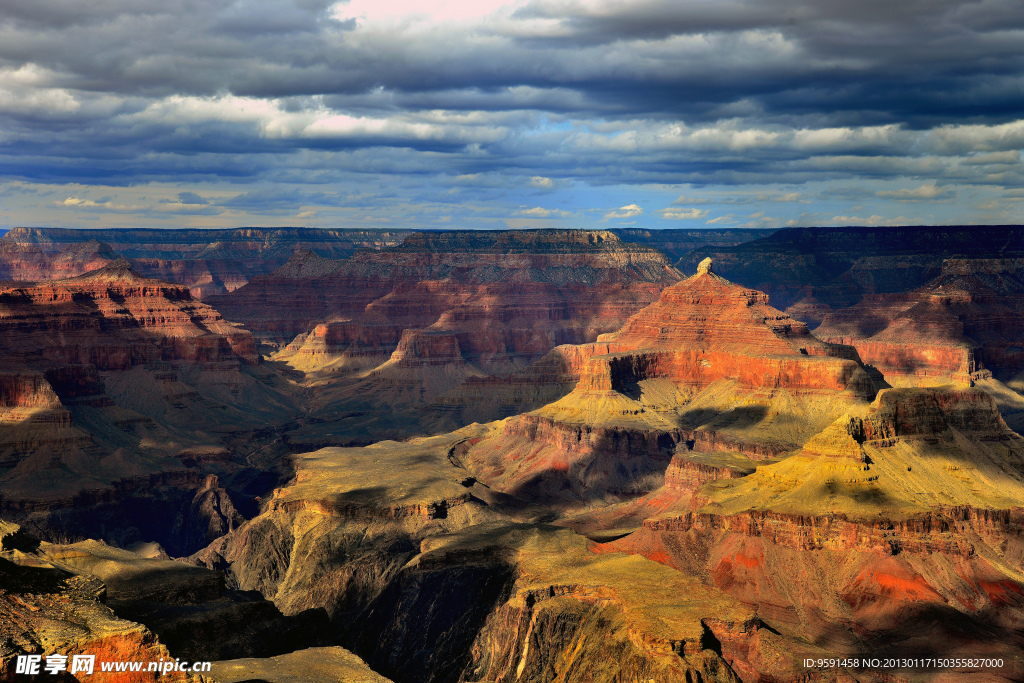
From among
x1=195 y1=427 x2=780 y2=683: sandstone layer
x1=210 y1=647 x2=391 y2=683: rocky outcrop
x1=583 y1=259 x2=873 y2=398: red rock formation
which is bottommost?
x1=195 y1=427 x2=780 y2=683: sandstone layer

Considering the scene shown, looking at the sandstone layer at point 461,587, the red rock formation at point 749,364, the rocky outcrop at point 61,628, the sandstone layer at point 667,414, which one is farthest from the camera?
the red rock formation at point 749,364

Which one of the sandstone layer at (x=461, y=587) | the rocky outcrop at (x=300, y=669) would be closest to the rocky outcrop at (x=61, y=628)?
the rocky outcrop at (x=300, y=669)

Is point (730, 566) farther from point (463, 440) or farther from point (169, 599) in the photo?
point (463, 440)

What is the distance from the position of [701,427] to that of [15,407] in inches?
4480

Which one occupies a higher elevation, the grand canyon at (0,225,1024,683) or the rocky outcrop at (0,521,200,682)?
the rocky outcrop at (0,521,200,682)

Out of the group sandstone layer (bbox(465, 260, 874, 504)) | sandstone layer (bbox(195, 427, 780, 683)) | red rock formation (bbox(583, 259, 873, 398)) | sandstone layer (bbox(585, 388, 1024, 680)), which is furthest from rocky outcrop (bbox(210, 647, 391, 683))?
red rock formation (bbox(583, 259, 873, 398))

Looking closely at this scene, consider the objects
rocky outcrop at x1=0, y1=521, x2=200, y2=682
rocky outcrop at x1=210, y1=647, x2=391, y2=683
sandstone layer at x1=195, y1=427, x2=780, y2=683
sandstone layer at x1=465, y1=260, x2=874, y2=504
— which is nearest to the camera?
rocky outcrop at x1=0, y1=521, x2=200, y2=682

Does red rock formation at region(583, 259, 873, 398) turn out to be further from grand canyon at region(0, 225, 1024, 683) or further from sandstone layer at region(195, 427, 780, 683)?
sandstone layer at region(195, 427, 780, 683)

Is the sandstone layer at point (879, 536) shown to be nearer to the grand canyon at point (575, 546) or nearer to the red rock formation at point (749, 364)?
the grand canyon at point (575, 546)

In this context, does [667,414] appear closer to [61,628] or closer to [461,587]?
[461,587]

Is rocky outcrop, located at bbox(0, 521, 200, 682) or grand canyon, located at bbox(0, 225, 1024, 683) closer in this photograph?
rocky outcrop, located at bbox(0, 521, 200, 682)

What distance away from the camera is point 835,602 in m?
94.0

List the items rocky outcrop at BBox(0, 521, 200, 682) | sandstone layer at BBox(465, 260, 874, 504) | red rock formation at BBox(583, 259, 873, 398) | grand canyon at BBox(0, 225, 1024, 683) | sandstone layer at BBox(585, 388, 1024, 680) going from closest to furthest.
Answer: rocky outcrop at BBox(0, 521, 200, 682) → grand canyon at BBox(0, 225, 1024, 683) → sandstone layer at BBox(585, 388, 1024, 680) → sandstone layer at BBox(465, 260, 874, 504) → red rock formation at BBox(583, 259, 873, 398)

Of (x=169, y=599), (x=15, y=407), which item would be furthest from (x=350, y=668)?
(x=15, y=407)
